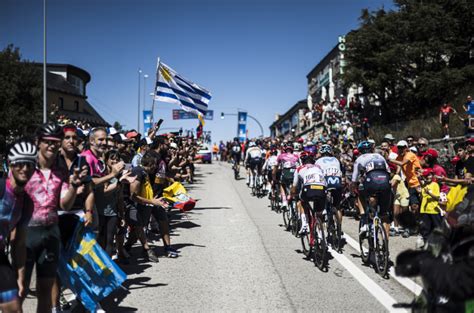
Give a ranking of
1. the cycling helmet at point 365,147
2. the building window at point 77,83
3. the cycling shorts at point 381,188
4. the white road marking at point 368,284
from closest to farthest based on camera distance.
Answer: the white road marking at point 368,284 < the cycling shorts at point 381,188 < the cycling helmet at point 365,147 < the building window at point 77,83

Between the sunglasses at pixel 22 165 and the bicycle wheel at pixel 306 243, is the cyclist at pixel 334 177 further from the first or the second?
the sunglasses at pixel 22 165

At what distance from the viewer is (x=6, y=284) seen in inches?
139

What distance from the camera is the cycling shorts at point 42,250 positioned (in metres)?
4.28

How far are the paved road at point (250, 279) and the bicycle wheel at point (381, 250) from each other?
0.48 feet

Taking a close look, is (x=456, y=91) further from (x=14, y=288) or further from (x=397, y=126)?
(x=14, y=288)

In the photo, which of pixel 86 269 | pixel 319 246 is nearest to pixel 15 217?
pixel 86 269

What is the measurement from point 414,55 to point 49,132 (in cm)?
3456

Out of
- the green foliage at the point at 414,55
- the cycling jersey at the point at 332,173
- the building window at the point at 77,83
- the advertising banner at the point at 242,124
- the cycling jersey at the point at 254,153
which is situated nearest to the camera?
the cycling jersey at the point at 332,173

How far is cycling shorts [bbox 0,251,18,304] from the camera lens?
3.50m

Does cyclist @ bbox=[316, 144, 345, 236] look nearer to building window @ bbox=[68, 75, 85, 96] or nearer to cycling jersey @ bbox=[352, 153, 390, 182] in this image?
cycling jersey @ bbox=[352, 153, 390, 182]

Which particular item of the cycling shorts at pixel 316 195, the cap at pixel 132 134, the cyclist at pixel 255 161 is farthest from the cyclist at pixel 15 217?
the cyclist at pixel 255 161

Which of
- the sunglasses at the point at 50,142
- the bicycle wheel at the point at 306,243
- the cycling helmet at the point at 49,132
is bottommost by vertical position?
the bicycle wheel at the point at 306,243

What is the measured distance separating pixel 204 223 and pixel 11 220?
8268mm

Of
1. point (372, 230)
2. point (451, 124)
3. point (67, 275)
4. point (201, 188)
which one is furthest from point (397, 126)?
point (67, 275)
